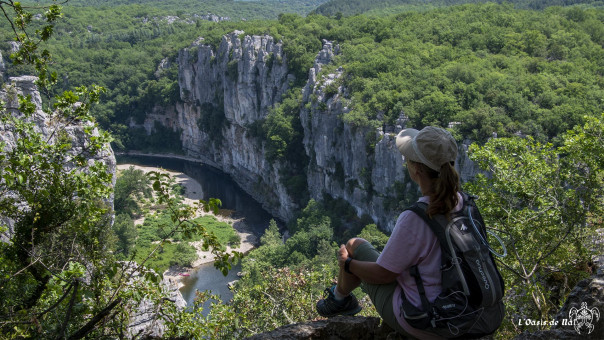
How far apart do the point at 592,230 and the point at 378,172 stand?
27.5m

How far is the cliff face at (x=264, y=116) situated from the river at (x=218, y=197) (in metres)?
1.28

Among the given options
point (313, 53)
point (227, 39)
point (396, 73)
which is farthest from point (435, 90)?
point (227, 39)

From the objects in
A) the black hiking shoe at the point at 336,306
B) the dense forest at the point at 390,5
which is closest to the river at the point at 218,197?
the black hiking shoe at the point at 336,306

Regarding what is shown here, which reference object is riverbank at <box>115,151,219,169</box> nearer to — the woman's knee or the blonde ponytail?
the woman's knee

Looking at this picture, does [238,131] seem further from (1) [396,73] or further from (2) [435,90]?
(2) [435,90]

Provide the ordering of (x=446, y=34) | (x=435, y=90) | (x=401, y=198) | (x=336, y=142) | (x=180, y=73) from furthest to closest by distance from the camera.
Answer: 1. (x=180, y=73)
2. (x=446, y=34)
3. (x=336, y=142)
4. (x=435, y=90)
5. (x=401, y=198)

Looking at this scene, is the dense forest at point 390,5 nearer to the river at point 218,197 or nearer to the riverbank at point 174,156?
the riverbank at point 174,156

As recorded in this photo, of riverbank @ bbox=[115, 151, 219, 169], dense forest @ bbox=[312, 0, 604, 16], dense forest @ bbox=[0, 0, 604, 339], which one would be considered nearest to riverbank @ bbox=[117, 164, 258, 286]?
dense forest @ bbox=[0, 0, 604, 339]

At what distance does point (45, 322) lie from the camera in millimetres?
4910

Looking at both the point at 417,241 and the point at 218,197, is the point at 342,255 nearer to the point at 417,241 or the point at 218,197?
the point at 417,241

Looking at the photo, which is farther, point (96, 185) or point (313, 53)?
Answer: point (313, 53)

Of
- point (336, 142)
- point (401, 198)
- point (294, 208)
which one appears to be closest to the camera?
point (401, 198)

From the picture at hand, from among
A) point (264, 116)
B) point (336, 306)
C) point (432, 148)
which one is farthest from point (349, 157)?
point (432, 148)

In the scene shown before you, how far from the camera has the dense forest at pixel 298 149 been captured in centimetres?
497
